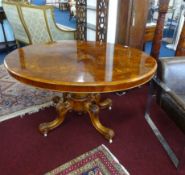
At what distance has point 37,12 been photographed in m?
2.53

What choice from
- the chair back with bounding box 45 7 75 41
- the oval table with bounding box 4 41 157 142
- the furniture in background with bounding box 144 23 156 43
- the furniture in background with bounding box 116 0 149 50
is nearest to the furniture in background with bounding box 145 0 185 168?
the oval table with bounding box 4 41 157 142

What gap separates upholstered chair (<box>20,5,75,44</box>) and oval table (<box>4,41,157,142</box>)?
97 centimetres

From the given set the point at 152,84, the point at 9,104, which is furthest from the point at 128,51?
the point at 9,104

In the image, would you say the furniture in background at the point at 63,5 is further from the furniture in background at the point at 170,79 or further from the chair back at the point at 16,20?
the furniture in background at the point at 170,79

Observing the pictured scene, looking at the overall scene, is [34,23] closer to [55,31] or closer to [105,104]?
[55,31]

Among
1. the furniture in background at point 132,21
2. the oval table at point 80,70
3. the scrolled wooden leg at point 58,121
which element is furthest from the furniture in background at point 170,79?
the scrolled wooden leg at point 58,121

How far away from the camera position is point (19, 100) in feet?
7.00

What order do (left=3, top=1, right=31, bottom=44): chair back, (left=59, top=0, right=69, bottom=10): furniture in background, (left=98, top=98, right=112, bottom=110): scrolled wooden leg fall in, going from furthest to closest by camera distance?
(left=59, top=0, right=69, bottom=10): furniture in background, (left=3, top=1, right=31, bottom=44): chair back, (left=98, top=98, right=112, bottom=110): scrolled wooden leg

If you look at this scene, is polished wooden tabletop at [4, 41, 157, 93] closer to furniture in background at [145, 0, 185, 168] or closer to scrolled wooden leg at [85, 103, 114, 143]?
furniture in background at [145, 0, 185, 168]

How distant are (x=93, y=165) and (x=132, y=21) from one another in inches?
58.8

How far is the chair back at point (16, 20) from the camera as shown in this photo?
8.77 feet

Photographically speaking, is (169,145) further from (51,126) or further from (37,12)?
(37,12)

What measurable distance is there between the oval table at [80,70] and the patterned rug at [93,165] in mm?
173

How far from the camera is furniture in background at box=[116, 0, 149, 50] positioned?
2021mm
